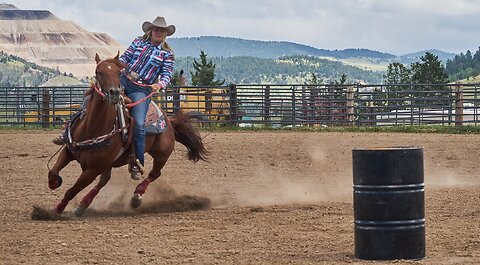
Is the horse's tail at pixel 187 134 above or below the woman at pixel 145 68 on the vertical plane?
below

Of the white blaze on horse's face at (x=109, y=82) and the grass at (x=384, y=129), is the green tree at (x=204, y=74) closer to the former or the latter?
the grass at (x=384, y=129)

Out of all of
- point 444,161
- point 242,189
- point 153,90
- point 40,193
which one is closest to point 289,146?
point 444,161

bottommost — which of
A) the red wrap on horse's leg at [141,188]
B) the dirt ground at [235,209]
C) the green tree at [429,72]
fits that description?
the dirt ground at [235,209]

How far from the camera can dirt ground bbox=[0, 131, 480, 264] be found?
25.8 ft

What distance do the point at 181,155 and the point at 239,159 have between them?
1151mm

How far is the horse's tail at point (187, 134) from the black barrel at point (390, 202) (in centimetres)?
525

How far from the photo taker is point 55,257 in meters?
7.69

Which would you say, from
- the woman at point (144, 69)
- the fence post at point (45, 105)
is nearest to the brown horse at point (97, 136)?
the woman at point (144, 69)

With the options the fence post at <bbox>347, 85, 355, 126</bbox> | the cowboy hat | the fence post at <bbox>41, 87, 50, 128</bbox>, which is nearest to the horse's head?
the cowboy hat

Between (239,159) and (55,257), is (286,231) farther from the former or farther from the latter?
(239,159)

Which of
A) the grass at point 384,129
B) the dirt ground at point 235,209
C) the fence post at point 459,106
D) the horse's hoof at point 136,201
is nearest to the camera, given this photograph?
the dirt ground at point 235,209

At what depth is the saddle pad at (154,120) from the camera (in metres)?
11.0

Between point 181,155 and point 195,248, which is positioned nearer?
point 195,248

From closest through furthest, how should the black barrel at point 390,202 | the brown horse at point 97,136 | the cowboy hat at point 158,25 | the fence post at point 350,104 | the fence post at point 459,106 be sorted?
the black barrel at point 390,202
the brown horse at point 97,136
the cowboy hat at point 158,25
the fence post at point 459,106
the fence post at point 350,104
